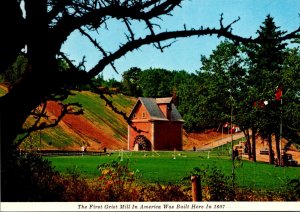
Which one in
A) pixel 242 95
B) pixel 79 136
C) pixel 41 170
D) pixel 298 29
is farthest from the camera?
pixel 242 95

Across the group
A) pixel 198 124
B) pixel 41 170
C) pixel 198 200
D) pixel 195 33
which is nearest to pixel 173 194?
pixel 198 200

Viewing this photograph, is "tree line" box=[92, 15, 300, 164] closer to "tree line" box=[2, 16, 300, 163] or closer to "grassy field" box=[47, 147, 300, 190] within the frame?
"tree line" box=[2, 16, 300, 163]

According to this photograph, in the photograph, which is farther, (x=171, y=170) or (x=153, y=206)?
(x=171, y=170)

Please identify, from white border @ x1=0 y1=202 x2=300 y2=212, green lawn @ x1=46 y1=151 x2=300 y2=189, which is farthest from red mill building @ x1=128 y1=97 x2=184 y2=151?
white border @ x1=0 y1=202 x2=300 y2=212

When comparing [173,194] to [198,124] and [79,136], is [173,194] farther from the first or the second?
[198,124]

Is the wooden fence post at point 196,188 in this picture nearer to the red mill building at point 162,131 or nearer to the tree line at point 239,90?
the tree line at point 239,90

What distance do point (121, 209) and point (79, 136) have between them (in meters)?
7.93

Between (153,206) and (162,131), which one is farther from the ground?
(162,131)

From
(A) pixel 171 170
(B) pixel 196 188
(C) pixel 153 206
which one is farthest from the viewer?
(A) pixel 171 170

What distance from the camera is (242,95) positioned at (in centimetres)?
2277

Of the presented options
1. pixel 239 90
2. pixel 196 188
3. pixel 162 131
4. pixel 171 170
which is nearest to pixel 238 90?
pixel 239 90

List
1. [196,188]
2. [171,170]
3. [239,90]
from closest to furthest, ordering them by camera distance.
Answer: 1. [196,188]
2. [171,170]
3. [239,90]

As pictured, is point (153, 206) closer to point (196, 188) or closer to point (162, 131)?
point (196, 188)

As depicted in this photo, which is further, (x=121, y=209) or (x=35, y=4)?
(x=121, y=209)
